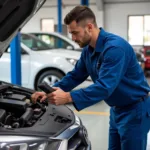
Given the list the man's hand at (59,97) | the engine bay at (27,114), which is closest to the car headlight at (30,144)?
the engine bay at (27,114)

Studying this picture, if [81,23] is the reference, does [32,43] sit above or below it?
below

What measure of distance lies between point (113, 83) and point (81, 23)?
18.9 inches

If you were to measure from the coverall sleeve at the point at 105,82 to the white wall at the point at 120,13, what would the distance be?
17.3 metres

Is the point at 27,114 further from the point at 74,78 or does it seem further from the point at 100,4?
the point at 100,4

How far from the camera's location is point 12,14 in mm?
2594

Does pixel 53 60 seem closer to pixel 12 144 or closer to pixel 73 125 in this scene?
→ pixel 73 125

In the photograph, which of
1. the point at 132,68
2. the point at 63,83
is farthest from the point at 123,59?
the point at 63,83

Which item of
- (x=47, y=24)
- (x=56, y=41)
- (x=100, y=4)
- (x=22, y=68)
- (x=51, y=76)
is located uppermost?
(x=100, y=4)

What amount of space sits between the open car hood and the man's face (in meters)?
0.38

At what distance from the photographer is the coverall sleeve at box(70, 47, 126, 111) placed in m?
2.24

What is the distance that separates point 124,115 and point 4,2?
123cm

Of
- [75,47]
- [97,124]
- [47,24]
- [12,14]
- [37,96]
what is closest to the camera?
[12,14]

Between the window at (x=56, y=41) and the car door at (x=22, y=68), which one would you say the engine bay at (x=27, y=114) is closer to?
the car door at (x=22, y=68)

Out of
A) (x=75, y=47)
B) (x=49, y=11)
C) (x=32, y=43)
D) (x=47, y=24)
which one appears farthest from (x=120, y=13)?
(x=32, y=43)
